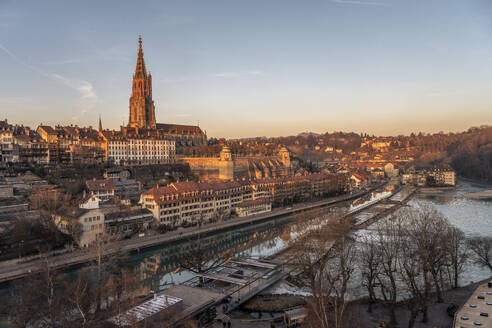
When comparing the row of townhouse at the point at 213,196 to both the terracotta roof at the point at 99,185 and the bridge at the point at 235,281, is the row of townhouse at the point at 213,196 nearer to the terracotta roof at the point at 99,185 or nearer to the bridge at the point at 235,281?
the terracotta roof at the point at 99,185

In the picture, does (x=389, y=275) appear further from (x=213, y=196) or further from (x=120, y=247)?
(x=213, y=196)

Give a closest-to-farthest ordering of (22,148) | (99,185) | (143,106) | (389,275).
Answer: (389,275) → (99,185) → (22,148) → (143,106)

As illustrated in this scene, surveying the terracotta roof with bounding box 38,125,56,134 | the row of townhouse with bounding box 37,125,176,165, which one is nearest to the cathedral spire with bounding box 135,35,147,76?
the row of townhouse with bounding box 37,125,176,165

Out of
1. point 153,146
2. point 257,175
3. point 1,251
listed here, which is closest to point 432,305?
point 1,251

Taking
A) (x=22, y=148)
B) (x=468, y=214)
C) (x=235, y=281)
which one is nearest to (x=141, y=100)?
(x=22, y=148)

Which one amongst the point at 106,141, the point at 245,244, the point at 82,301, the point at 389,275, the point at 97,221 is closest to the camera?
the point at 82,301

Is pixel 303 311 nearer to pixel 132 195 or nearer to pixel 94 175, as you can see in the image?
pixel 132 195
